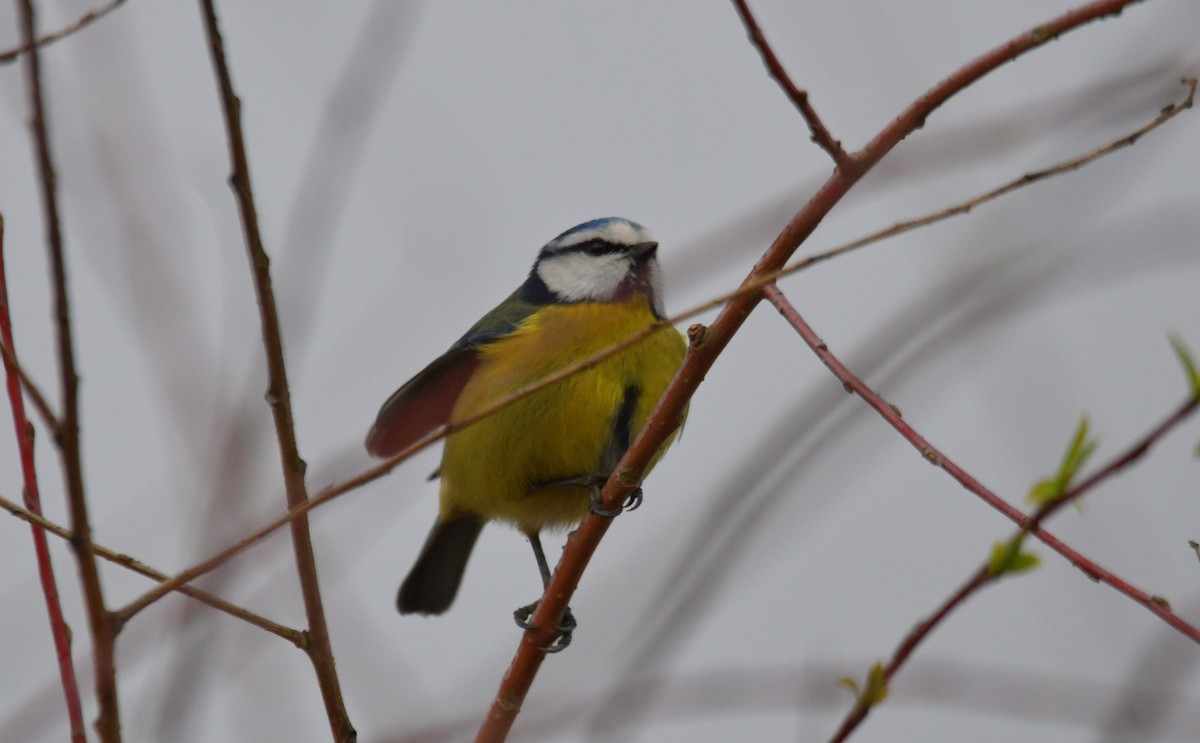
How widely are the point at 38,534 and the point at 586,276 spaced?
2.71 meters

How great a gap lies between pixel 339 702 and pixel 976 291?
1417 millimetres

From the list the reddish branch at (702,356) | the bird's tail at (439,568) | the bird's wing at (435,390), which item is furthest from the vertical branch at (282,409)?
the bird's tail at (439,568)

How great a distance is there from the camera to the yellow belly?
3.30 m

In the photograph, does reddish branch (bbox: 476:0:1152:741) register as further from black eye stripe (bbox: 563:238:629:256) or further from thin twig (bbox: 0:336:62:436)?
black eye stripe (bbox: 563:238:629:256)

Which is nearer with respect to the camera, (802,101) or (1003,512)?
(1003,512)

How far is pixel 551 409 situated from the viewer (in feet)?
10.9

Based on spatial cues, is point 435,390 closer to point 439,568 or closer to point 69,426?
point 439,568

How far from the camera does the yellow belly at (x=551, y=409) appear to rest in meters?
3.30

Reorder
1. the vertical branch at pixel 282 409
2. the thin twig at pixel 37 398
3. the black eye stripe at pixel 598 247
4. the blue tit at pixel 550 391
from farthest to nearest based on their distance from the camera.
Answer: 1. the black eye stripe at pixel 598 247
2. the blue tit at pixel 550 391
3. the vertical branch at pixel 282 409
4. the thin twig at pixel 37 398

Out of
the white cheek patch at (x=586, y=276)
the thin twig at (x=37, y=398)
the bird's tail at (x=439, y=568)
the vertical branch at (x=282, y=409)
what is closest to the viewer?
the thin twig at (x=37, y=398)

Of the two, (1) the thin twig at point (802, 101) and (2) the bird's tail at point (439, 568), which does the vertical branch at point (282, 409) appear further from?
(2) the bird's tail at point (439, 568)

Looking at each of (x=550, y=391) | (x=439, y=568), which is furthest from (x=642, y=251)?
(x=439, y=568)

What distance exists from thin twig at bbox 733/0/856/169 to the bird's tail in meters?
2.88

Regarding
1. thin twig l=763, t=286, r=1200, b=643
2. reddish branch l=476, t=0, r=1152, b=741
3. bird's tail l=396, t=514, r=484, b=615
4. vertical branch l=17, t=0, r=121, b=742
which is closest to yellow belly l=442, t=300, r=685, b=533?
bird's tail l=396, t=514, r=484, b=615
